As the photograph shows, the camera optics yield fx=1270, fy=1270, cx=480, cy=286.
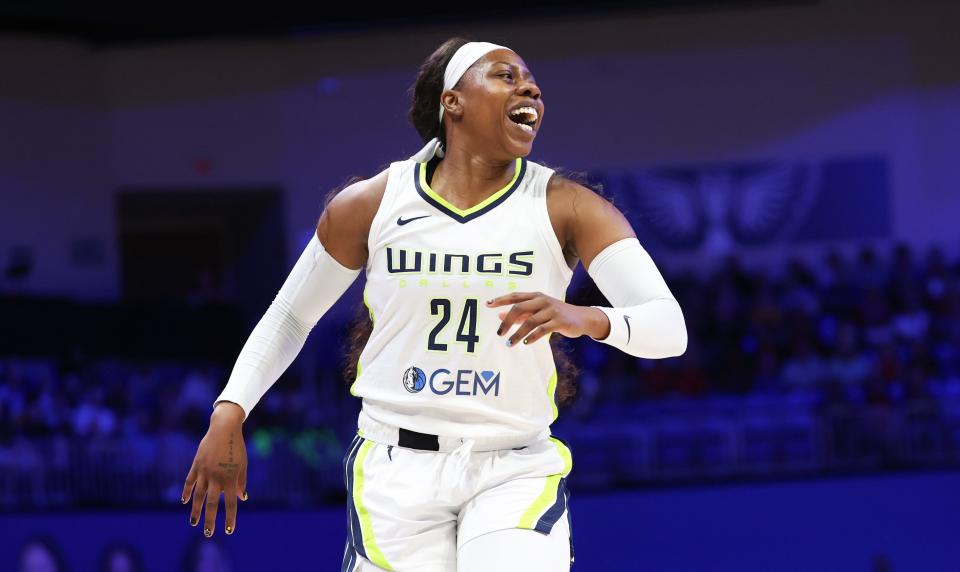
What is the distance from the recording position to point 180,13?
42.5 ft

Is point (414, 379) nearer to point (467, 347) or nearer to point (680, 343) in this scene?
point (467, 347)

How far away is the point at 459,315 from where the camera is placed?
295cm

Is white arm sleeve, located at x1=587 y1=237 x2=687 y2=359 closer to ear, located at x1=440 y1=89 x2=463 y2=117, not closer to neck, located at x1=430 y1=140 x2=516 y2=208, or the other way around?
neck, located at x1=430 y1=140 x2=516 y2=208

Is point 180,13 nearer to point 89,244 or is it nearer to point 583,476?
point 89,244

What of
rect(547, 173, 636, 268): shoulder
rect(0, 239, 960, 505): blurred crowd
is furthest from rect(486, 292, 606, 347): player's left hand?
rect(0, 239, 960, 505): blurred crowd

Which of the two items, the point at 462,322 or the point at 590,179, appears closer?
the point at 462,322

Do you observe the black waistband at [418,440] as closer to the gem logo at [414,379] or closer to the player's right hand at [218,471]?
the gem logo at [414,379]

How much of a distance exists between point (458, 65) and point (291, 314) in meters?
0.76

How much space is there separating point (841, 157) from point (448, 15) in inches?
184

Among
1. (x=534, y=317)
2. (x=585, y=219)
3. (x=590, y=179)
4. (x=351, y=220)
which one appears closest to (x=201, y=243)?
(x=590, y=179)

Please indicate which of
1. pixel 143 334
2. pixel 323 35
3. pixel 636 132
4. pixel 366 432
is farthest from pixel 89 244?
pixel 366 432

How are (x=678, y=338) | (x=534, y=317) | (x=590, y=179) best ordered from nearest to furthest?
(x=534, y=317)
(x=678, y=338)
(x=590, y=179)

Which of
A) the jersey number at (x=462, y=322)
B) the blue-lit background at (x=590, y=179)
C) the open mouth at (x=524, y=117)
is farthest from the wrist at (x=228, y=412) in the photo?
the blue-lit background at (x=590, y=179)

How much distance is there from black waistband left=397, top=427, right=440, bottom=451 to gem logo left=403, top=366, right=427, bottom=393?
0.34ft
